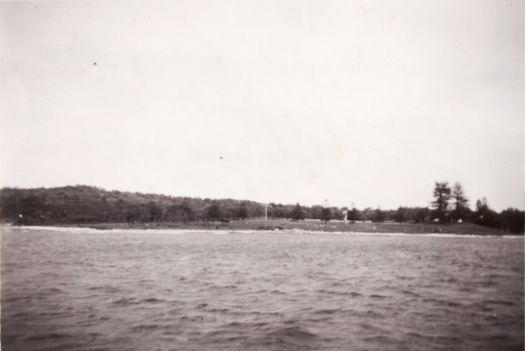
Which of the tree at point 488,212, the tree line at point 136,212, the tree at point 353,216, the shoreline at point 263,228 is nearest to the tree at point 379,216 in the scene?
the tree line at point 136,212

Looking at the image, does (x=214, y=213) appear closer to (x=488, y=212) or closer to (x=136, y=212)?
(x=136, y=212)

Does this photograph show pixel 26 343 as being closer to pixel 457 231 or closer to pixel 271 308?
pixel 271 308

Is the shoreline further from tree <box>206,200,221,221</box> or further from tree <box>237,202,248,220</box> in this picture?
tree <box>237,202,248,220</box>

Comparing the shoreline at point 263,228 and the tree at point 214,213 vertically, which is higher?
the tree at point 214,213

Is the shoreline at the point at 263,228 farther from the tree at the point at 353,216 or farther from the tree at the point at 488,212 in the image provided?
the tree at the point at 488,212

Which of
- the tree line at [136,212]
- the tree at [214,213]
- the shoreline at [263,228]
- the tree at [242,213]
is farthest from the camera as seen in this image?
the tree at [242,213]

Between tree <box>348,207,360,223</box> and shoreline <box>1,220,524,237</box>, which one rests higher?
tree <box>348,207,360,223</box>

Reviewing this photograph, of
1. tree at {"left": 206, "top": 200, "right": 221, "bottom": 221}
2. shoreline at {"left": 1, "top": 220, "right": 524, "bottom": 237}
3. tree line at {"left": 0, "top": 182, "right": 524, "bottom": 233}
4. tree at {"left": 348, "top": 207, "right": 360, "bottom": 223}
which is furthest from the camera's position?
tree at {"left": 206, "top": 200, "right": 221, "bottom": 221}

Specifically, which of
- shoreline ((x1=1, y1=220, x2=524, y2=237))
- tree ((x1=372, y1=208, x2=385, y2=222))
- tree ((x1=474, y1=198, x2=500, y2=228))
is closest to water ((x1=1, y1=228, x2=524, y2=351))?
tree ((x1=474, y1=198, x2=500, y2=228))

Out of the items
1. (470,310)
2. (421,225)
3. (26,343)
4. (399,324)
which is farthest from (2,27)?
(421,225)

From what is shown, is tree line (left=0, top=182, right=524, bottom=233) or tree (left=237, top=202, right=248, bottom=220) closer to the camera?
tree line (left=0, top=182, right=524, bottom=233)

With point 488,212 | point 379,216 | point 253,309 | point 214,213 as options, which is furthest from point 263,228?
point 253,309
